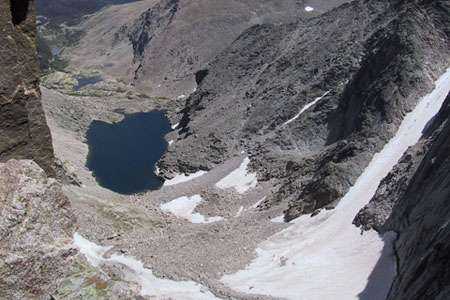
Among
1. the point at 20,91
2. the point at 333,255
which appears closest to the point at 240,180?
the point at 333,255

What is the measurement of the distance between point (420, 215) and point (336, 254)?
9204 mm

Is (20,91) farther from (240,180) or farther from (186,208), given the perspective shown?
(240,180)

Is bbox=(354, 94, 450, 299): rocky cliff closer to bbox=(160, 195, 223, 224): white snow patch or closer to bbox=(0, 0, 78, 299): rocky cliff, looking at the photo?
bbox=(0, 0, 78, 299): rocky cliff

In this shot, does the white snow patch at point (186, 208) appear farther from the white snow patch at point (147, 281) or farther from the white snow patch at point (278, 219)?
the white snow patch at point (147, 281)

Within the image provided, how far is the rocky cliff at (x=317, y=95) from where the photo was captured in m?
39.5

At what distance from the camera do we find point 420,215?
1866cm

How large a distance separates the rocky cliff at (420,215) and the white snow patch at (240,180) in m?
20.5

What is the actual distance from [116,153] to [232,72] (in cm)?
2375

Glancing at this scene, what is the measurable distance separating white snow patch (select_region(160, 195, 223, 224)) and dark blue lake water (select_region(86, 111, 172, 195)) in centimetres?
893

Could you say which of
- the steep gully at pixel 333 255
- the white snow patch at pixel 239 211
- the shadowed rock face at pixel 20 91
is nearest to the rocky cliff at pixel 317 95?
the steep gully at pixel 333 255

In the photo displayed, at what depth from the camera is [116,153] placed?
76.5m

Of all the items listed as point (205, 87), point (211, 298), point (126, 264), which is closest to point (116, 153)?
point (205, 87)

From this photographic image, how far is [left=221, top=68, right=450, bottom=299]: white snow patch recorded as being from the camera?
75.5 ft

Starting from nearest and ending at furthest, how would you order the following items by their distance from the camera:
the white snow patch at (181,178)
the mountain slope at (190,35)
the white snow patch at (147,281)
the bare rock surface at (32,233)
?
Answer: the bare rock surface at (32,233)
the white snow patch at (147,281)
the white snow patch at (181,178)
the mountain slope at (190,35)
